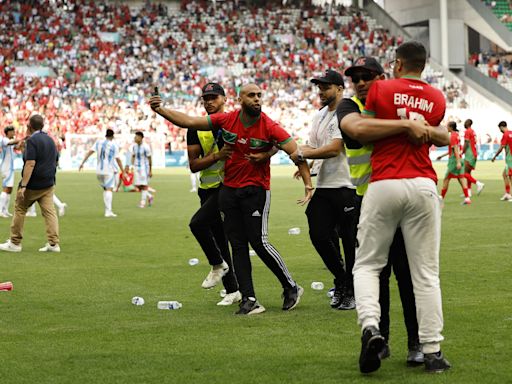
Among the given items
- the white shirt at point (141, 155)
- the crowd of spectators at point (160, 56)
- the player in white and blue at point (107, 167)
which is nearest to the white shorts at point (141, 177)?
the white shirt at point (141, 155)

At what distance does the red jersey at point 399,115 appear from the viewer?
6.07 meters

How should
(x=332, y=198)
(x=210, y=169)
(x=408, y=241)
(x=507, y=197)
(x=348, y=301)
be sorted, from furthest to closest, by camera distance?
(x=507, y=197), (x=210, y=169), (x=332, y=198), (x=348, y=301), (x=408, y=241)

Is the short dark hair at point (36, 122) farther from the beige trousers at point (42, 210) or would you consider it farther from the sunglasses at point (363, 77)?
the sunglasses at point (363, 77)

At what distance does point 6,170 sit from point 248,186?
49.2ft

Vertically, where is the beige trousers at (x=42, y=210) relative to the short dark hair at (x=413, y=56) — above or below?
A: below

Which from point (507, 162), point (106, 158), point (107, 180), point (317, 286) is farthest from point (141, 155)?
point (317, 286)

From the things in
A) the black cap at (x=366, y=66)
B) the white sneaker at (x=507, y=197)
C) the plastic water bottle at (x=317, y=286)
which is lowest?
the white sneaker at (x=507, y=197)

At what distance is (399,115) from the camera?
6086 millimetres

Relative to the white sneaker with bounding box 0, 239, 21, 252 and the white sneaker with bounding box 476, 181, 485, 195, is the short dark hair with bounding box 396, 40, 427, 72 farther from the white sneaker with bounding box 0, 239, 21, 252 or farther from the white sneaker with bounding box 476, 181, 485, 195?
the white sneaker with bounding box 476, 181, 485, 195

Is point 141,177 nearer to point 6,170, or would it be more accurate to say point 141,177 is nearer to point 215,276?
point 6,170

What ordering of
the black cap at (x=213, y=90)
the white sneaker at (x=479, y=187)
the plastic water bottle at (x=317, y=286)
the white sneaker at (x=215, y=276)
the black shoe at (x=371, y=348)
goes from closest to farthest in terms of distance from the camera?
the black shoe at (x=371, y=348), the black cap at (x=213, y=90), the white sneaker at (x=215, y=276), the plastic water bottle at (x=317, y=286), the white sneaker at (x=479, y=187)

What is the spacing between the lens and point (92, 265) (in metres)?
13.0

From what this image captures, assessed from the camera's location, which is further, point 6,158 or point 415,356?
point 6,158

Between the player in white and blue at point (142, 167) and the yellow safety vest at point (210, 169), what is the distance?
15157mm
